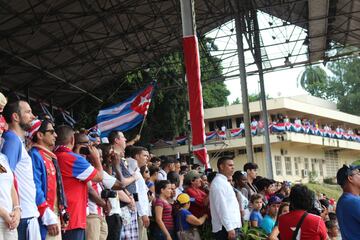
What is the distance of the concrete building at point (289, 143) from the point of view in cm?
3041

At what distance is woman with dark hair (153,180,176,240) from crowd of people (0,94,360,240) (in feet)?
0.04

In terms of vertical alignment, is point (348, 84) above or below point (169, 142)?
above

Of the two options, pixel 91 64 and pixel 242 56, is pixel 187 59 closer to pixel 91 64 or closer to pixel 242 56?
pixel 242 56

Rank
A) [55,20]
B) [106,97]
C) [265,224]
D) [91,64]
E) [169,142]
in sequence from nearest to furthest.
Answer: [265,224], [55,20], [91,64], [106,97], [169,142]

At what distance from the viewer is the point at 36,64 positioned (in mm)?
17828

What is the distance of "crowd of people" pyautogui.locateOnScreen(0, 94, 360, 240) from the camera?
11.5 feet

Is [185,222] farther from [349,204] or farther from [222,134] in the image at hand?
[222,134]

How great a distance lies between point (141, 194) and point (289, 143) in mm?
27097

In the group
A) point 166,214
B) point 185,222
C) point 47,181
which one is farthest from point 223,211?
point 47,181

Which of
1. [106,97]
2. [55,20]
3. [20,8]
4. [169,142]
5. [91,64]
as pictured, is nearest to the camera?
[20,8]

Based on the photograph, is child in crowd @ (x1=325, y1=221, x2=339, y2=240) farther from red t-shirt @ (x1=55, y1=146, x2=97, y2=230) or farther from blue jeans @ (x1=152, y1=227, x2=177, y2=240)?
red t-shirt @ (x1=55, y1=146, x2=97, y2=230)

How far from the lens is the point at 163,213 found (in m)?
6.04

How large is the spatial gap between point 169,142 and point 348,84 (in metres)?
32.6

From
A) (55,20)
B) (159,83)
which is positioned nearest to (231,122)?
(159,83)
